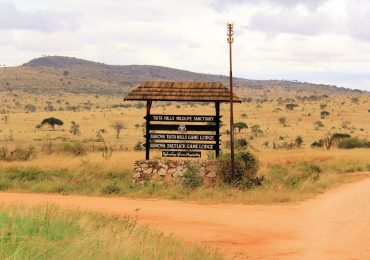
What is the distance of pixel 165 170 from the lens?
22844mm

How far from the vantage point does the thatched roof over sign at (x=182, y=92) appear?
74.5 feet

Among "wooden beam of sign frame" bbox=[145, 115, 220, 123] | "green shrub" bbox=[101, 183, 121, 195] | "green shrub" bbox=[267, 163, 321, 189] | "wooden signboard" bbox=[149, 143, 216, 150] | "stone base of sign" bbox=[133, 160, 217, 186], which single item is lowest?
"green shrub" bbox=[101, 183, 121, 195]

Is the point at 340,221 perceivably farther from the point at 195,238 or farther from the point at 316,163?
the point at 316,163

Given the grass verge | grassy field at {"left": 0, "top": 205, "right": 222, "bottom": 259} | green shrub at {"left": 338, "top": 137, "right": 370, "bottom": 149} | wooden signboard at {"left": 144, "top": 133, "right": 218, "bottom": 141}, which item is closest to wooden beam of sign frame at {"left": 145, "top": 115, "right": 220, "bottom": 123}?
wooden signboard at {"left": 144, "top": 133, "right": 218, "bottom": 141}

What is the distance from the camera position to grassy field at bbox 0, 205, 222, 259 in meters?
8.23

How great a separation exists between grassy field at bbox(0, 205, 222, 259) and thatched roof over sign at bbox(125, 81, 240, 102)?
11.0 metres

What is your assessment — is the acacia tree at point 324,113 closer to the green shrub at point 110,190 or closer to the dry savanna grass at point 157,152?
the dry savanna grass at point 157,152

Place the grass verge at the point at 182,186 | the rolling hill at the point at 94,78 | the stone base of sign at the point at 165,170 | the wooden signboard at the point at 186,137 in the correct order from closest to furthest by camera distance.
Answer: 1. the grass verge at the point at 182,186
2. the stone base of sign at the point at 165,170
3. the wooden signboard at the point at 186,137
4. the rolling hill at the point at 94,78

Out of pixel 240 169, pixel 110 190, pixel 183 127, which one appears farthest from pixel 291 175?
pixel 110 190

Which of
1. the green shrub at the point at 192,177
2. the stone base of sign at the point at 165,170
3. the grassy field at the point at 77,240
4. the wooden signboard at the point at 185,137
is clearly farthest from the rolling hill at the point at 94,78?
the grassy field at the point at 77,240

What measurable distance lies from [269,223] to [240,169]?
23.9 ft

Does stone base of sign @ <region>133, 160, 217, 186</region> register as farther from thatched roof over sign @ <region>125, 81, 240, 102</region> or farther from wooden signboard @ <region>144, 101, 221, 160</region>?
thatched roof over sign @ <region>125, 81, 240, 102</region>

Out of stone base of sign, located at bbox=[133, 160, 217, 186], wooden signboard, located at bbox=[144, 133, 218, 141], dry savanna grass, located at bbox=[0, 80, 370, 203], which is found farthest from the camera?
wooden signboard, located at bbox=[144, 133, 218, 141]

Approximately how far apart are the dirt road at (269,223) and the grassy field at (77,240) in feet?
5.07
